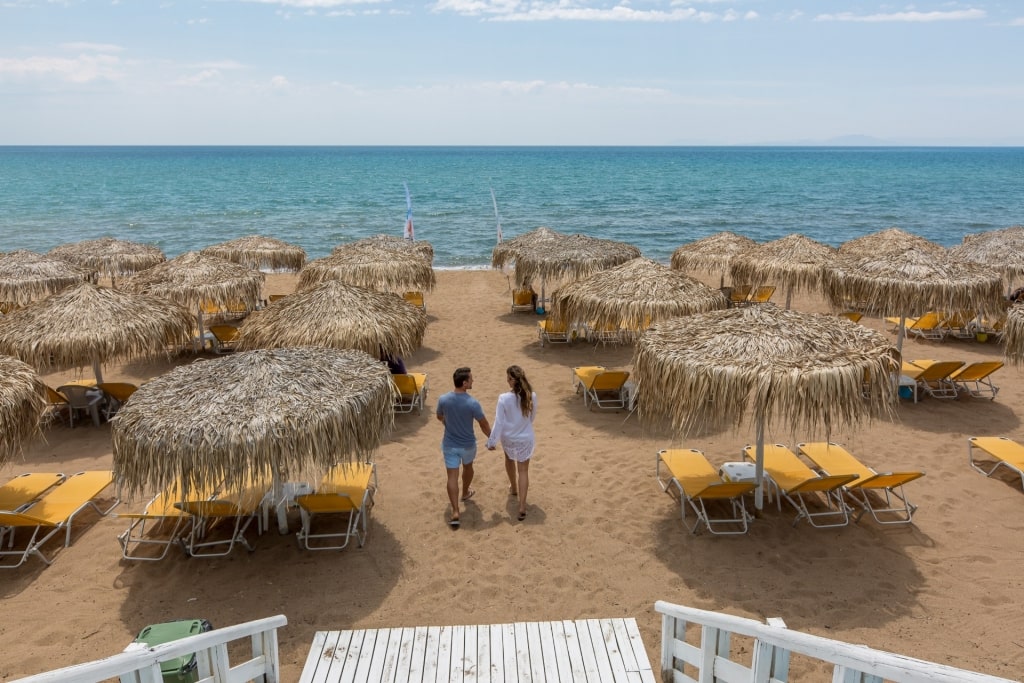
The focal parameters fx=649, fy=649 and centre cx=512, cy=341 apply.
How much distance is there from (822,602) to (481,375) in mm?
6624

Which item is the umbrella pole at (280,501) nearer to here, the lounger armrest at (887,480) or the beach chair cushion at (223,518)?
the beach chair cushion at (223,518)

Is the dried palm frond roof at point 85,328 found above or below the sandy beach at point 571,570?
above

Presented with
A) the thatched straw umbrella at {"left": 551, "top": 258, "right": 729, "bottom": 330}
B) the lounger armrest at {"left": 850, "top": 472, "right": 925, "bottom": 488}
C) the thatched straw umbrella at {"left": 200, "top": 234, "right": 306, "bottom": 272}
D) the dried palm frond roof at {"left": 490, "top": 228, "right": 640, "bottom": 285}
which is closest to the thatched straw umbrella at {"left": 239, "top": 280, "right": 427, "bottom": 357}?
the thatched straw umbrella at {"left": 551, "top": 258, "right": 729, "bottom": 330}

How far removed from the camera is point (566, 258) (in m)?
13.3

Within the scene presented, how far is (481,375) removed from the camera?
10.8m

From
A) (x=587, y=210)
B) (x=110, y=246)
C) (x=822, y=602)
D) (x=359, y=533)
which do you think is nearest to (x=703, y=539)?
(x=822, y=602)

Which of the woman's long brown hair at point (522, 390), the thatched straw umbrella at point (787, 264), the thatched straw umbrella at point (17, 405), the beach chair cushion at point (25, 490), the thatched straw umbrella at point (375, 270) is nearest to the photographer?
the thatched straw umbrella at point (17, 405)

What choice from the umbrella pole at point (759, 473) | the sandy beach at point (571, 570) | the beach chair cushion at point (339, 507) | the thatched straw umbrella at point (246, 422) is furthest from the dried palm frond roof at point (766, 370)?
the beach chair cushion at point (339, 507)

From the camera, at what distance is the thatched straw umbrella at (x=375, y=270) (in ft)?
42.5

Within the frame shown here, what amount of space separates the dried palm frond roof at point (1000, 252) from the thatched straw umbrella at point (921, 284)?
3734 mm

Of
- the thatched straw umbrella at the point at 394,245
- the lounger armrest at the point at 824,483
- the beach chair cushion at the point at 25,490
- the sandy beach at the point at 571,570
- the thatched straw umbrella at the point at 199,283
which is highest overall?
the thatched straw umbrella at the point at 394,245

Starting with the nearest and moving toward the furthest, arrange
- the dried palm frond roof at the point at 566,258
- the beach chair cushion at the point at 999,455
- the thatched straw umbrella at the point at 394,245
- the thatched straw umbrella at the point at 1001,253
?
the beach chair cushion at the point at 999,455, the thatched straw umbrella at the point at 1001,253, the dried palm frond roof at the point at 566,258, the thatched straw umbrella at the point at 394,245

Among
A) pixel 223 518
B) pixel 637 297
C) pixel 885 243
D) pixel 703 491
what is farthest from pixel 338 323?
pixel 885 243

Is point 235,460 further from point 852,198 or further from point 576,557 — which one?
point 852,198
